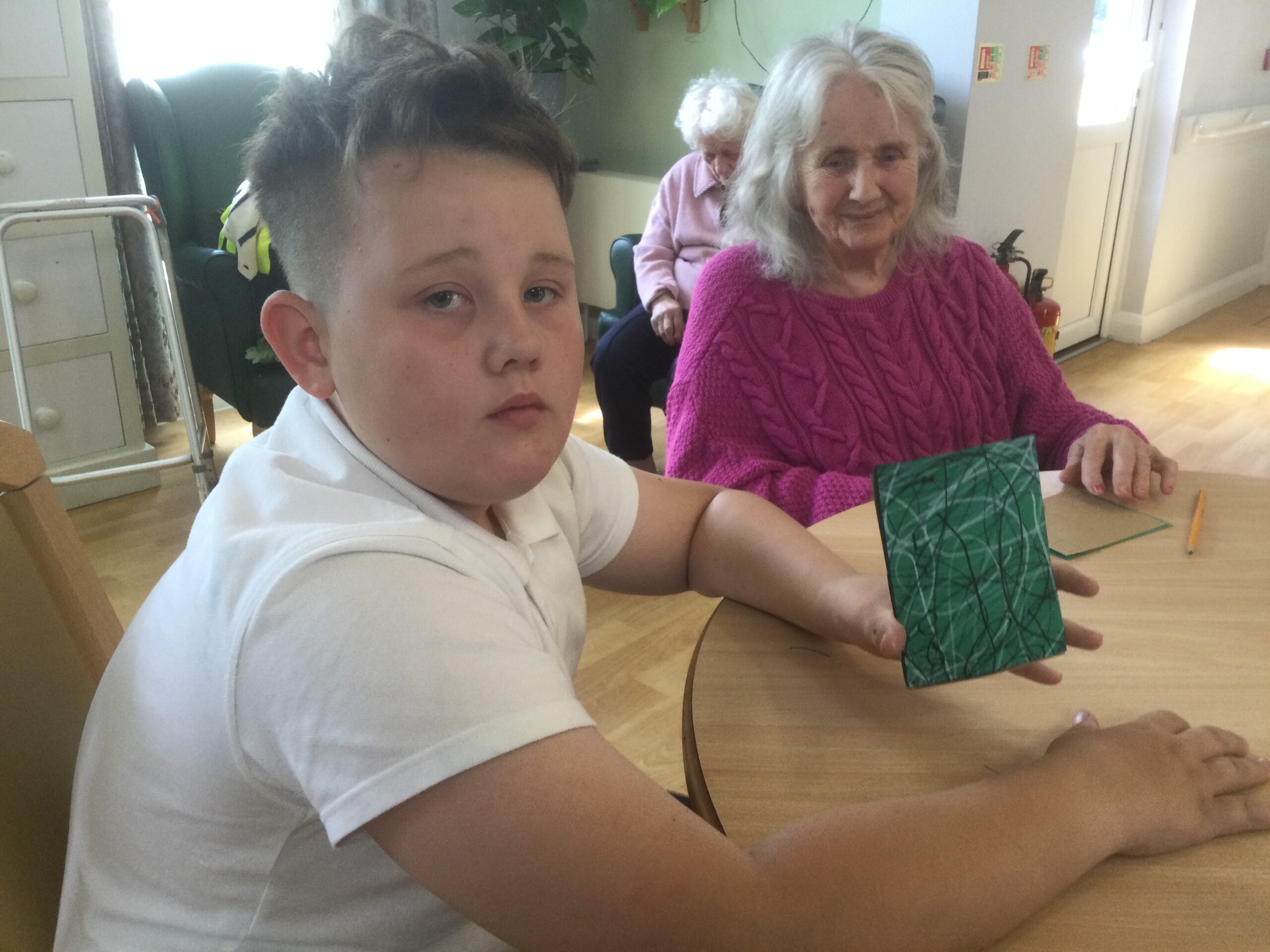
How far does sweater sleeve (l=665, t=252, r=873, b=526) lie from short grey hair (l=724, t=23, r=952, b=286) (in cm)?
9

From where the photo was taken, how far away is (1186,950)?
0.54 meters

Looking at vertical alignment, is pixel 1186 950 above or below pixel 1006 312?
below

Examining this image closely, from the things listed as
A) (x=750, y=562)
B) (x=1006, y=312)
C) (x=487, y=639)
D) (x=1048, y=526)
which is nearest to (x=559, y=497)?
(x=750, y=562)

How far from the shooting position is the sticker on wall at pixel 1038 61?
315 centimetres

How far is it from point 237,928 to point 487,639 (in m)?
0.26

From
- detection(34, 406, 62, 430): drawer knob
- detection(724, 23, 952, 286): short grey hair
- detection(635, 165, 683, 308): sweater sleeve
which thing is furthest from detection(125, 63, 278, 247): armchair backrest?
detection(724, 23, 952, 286): short grey hair

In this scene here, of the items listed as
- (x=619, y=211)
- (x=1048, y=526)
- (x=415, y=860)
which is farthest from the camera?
(x=619, y=211)

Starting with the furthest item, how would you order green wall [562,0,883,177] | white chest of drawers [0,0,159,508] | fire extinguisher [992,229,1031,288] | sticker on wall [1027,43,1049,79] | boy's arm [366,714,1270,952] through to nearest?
green wall [562,0,883,177]
fire extinguisher [992,229,1031,288]
sticker on wall [1027,43,1049,79]
white chest of drawers [0,0,159,508]
boy's arm [366,714,1270,952]

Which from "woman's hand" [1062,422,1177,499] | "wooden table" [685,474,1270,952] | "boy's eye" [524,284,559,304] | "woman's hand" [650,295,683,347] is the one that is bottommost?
"woman's hand" [650,295,683,347]

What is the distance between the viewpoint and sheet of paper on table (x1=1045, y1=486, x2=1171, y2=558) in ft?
3.23

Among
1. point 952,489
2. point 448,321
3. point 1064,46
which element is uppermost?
point 1064,46

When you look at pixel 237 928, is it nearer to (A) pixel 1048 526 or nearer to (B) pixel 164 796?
(B) pixel 164 796

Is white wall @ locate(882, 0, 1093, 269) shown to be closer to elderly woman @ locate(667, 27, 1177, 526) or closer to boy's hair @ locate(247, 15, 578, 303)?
elderly woman @ locate(667, 27, 1177, 526)

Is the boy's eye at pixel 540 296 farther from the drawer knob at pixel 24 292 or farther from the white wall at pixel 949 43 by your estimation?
the white wall at pixel 949 43
